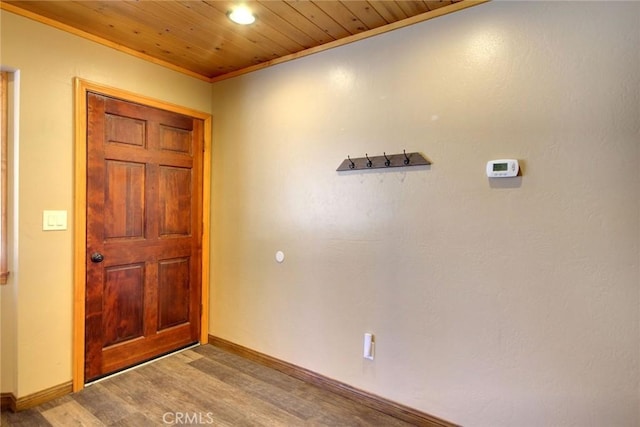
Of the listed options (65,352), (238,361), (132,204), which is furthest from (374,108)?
(65,352)

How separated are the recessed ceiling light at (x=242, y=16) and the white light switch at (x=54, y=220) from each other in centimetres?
165

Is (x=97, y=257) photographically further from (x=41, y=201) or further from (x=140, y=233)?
(x=41, y=201)

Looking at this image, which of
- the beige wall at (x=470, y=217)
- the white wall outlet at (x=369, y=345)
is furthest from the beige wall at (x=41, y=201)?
the white wall outlet at (x=369, y=345)

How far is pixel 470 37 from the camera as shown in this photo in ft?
6.26

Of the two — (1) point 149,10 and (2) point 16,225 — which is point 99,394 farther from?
(1) point 149,10

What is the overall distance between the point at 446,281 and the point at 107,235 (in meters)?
2.31

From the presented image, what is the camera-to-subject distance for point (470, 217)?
6.27ft

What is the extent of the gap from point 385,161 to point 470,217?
60 centimetres

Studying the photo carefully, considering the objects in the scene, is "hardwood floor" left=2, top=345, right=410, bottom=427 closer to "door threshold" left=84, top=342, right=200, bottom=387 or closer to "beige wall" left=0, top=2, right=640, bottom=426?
"door threshold" left=84, top=342, right=200, bottom=387

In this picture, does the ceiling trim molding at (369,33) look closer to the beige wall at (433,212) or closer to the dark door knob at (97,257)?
the beige wall at (433,212)

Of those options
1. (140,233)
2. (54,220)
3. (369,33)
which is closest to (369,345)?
(140,233)

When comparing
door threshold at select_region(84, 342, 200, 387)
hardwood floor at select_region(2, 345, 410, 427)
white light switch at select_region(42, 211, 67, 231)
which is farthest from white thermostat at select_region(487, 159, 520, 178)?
door threshold at select_region(84, 342, 200, 387)

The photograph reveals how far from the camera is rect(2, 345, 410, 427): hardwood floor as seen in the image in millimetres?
2039

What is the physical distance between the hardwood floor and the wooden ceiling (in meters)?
2.38
